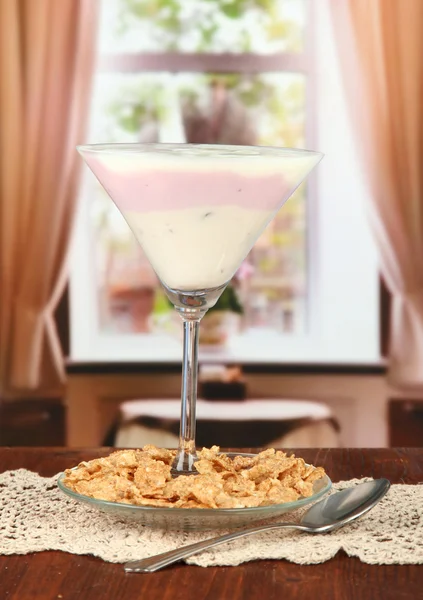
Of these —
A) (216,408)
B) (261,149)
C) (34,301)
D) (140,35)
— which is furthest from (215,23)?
(261,149)

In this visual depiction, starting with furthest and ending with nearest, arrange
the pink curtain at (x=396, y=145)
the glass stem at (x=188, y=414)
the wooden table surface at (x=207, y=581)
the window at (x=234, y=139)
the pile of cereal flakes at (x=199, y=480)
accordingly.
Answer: the window at (x=234, y=139) < the pink curtain at (x=396, y=145) < the glass stem at (x=188, y=414) < the pile of cereal flakes at (x=199, y=480) < the wooden table surface at (x=207, y=581)

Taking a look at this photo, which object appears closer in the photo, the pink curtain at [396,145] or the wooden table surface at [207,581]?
the wooden table surface at [207,581]

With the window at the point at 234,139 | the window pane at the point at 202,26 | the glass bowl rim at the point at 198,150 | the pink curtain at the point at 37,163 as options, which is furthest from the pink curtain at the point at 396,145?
the glass bowl rim at the point at 198,150

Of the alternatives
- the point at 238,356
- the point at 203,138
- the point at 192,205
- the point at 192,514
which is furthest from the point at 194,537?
the point at 203,138

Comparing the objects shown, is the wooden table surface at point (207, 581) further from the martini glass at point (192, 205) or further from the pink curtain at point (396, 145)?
the pink curtain at point (396, 145)

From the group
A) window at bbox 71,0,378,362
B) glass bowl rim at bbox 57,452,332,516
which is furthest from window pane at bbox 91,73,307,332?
glass bowl rim at bbox 57,452,332,516

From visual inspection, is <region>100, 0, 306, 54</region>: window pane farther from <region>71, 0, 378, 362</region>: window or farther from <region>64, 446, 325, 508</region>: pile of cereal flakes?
<region>64, 446, 325, 508</region>: pile of cereal flakes

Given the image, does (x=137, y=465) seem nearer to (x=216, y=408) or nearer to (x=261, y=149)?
(x=261, y=149)
